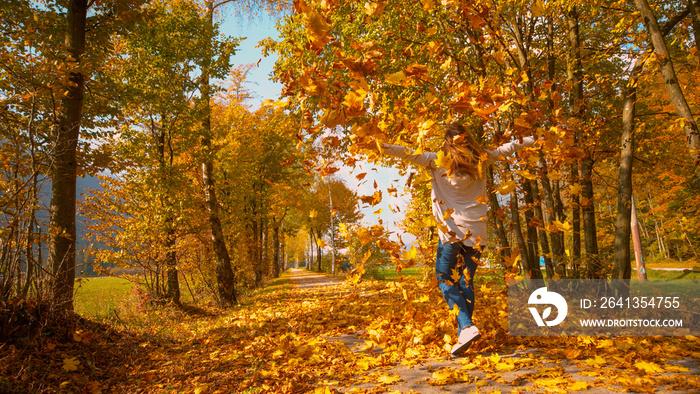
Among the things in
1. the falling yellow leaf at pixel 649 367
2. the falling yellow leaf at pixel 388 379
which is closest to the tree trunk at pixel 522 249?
the falling yellow leaf at pixel 649 367

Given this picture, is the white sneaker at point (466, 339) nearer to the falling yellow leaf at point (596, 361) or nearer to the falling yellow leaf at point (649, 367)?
the falling yellow leaf at point (596, 361)

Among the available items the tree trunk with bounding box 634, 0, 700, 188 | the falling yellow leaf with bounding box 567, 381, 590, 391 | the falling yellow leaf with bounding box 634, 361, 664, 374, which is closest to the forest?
the tree trunk with bounding box 634, 0, 700, 188

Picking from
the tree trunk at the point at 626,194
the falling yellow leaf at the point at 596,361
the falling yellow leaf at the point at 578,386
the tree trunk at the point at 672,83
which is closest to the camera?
the falling yellow leaf at the point at 578,386

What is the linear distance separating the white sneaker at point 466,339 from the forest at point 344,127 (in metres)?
0.46

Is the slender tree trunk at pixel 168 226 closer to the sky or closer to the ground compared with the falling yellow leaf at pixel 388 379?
closer to the sky

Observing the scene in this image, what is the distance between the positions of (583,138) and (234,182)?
11.6 meters

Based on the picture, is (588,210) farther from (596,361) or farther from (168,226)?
(168,226)

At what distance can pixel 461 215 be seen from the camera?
291 centimetres

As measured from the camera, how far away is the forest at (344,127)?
284cm

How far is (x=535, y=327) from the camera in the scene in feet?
11.2

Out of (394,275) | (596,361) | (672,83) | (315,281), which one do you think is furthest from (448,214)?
(394,275)

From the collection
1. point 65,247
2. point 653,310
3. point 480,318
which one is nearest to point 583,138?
point 653,310

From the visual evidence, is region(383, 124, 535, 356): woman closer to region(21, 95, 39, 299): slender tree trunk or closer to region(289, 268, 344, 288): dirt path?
region(21, 95, 39, 299): slender tree trunk

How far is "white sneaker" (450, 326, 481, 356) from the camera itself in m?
2.71
